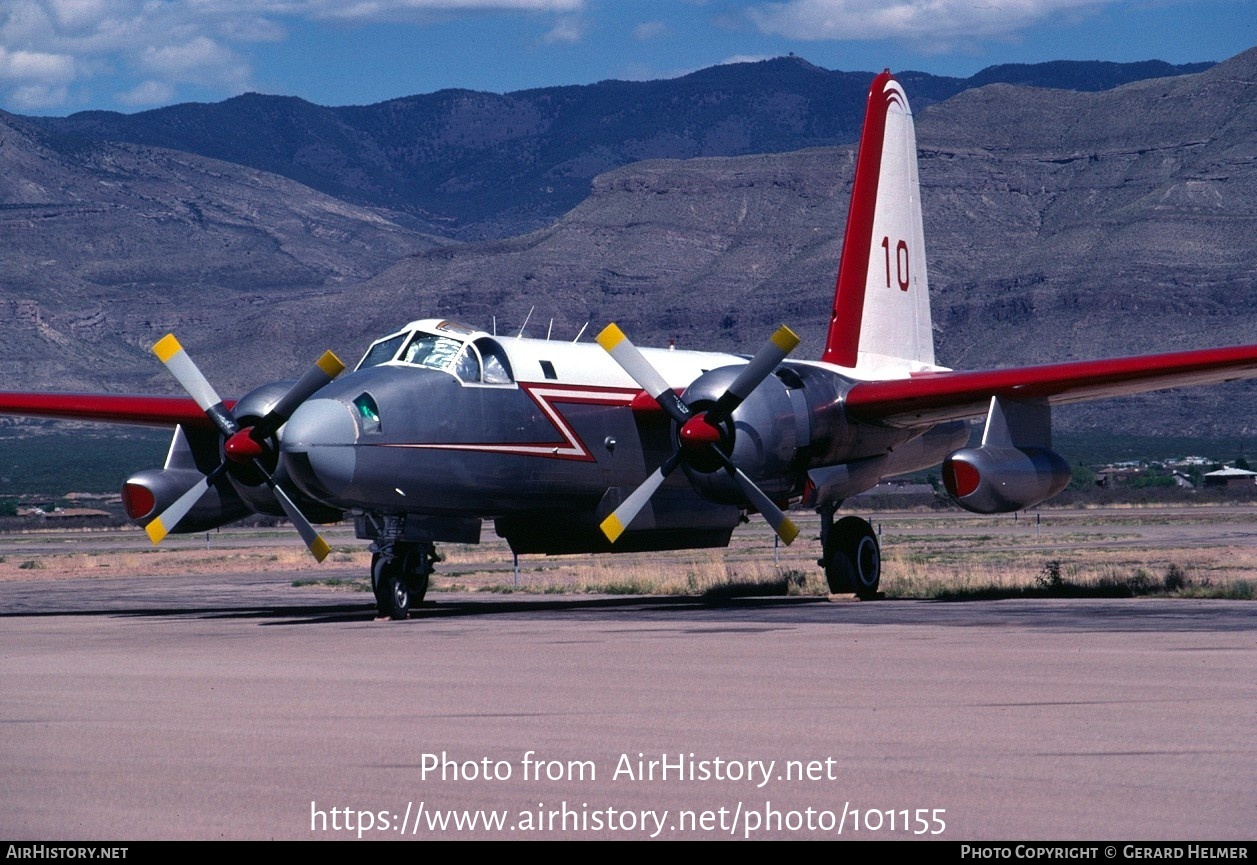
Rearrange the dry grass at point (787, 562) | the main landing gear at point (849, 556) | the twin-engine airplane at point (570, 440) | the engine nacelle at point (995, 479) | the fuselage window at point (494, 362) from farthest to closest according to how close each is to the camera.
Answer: the dry grass at point (787, 562) < the main landing gear at point (849, 556) < the fuselage window at point (494, 362) < the engine nacelle at point (995, 479) < the twin-engine airplane at point (570, 440)

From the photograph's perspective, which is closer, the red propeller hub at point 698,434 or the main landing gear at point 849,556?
the red propeller hub at point 698,434

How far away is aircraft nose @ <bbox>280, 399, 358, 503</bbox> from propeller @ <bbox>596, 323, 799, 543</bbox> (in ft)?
13.3

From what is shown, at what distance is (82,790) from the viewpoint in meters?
10.7

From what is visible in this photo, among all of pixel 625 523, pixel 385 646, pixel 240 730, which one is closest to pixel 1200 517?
pixel 625 523

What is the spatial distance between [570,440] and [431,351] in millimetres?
2610

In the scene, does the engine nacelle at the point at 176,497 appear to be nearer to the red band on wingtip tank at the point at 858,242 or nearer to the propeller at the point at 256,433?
the propeller at the point at 256,433

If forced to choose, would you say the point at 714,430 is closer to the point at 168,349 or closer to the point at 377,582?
the point at 377,582

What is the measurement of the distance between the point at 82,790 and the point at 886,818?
4.87m

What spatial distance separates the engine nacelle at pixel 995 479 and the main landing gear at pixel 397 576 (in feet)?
25.7

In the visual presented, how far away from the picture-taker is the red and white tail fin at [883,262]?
31.4 metres

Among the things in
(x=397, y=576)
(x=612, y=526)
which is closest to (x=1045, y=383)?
(x=612, y=526)

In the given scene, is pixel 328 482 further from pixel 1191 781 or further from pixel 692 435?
pixel 1191 781

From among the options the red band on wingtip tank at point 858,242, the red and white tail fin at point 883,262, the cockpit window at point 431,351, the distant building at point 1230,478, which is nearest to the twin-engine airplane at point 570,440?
the cockpit window at point 431,351

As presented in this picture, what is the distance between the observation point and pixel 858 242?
3194 centimetres
